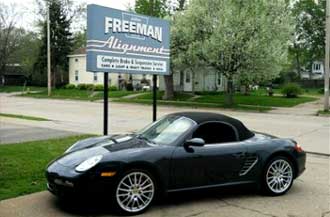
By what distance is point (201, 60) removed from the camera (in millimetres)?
32188

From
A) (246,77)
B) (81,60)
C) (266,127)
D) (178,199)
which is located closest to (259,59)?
(246,77)

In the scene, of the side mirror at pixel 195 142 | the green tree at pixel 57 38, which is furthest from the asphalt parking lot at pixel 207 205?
the green tree at pixel 57 38

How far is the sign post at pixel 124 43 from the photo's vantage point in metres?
9.64

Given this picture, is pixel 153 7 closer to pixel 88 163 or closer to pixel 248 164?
pixel 248 164

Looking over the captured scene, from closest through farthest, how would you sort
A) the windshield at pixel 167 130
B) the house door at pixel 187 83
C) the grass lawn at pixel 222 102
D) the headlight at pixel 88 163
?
the headlight at pixel 88 163
the windshield at pixel 167 130
the grass lawn at pixel 222 102
the house door at pixel 187 83

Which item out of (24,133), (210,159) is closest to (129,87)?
(24,133)

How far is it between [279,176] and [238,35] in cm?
2355

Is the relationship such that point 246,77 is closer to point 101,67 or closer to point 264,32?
point 264,32

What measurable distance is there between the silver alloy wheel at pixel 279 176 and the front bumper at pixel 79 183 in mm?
2606

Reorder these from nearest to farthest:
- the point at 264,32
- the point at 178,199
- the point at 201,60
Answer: the point at 178,199 < the point at 264,32 < the point at 201,60

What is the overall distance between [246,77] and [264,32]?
10.4ft

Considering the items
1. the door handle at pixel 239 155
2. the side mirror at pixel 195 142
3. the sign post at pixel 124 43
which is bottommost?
the door handle at pixel 239 155

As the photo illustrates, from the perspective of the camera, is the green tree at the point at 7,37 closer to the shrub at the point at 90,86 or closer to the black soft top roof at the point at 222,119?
the shrub at the point at 90,86

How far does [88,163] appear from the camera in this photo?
5.79 m
